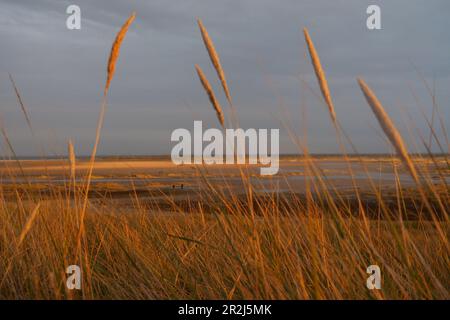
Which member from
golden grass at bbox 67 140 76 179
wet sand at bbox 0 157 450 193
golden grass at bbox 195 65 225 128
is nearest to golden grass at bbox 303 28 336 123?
wet sand at bbox 0 157 450 193

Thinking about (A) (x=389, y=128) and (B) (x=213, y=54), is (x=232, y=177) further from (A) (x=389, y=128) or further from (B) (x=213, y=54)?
(A) (x=389, y=128)

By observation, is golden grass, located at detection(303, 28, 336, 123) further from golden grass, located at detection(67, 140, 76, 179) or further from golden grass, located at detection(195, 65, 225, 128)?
golden grass, located at detection(67, 140, 76, 179)

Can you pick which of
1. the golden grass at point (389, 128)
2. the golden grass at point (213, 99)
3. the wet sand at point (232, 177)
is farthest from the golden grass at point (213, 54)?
the golden grass at point (389, 128)

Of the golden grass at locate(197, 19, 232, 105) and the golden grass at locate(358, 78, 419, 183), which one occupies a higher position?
the golden grass at locate(197, 19, 232, 105)

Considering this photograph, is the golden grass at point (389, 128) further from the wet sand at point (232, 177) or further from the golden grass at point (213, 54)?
the golden grass at point (213, 54)

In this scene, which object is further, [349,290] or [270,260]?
[270,260]

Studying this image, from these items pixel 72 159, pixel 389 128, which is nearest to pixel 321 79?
pixel 389 128

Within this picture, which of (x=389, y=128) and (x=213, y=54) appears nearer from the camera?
(x=389, y=128)

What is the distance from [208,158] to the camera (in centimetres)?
242

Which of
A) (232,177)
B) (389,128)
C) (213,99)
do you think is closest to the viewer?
(389,128)
